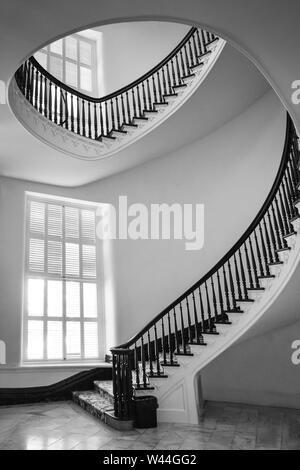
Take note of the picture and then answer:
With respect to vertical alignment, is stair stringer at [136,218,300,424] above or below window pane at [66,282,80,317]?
below

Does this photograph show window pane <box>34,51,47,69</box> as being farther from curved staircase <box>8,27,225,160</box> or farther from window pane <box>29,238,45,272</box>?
window pane <box>29,238,45,272</box>

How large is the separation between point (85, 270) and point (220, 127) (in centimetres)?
403

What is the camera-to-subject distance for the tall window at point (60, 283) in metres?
7.44

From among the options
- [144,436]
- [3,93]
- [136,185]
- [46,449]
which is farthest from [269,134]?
[46,449]

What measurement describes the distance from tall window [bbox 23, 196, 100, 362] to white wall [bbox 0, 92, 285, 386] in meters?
0.35

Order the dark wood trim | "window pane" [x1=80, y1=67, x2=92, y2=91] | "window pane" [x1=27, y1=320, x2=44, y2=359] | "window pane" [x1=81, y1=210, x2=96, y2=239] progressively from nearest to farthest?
1. the dark wood trim
2. "window pane" [x1=27, y1=320, x2=44, y2=359]
3. "window pane" [x1=81, y1=210, x2=96, y2=239]
4. "window pane" [x1=80, y1=67, x2=92, y2=91]

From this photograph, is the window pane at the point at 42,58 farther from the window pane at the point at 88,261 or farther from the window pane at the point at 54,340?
the window pane at the point at 54,340

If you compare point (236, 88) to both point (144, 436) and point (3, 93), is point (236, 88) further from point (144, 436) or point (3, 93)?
point (144, 436)

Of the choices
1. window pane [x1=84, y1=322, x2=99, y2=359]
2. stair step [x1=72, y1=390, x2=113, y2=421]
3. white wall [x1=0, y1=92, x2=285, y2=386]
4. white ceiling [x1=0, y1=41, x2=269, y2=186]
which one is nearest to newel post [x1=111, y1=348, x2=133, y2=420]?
stair step [x1=72, y1=390, x2=113, y2=421]

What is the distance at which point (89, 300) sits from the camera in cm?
814

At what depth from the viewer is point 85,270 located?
8258 millimetres

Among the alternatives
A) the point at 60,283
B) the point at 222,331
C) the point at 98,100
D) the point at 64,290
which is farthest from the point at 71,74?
the point at 222,331

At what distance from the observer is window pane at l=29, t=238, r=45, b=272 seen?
767 cm

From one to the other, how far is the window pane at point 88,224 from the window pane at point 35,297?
1.48 meters
